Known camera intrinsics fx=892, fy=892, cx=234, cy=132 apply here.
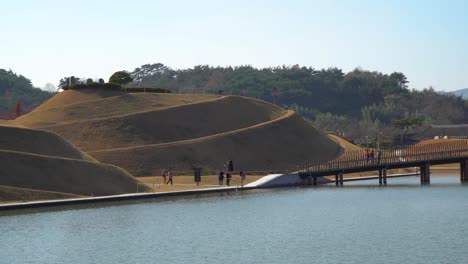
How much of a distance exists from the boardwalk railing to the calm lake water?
64.6 feet

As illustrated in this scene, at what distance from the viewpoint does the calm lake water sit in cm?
4466

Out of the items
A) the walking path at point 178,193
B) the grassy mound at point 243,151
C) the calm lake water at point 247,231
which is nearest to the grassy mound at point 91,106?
the grassy mound at point 243,151

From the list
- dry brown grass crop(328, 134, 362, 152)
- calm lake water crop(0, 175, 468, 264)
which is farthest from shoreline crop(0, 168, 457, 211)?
dry brown grass crop(328, 134, 362, 152)

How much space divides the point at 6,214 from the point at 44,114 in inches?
2762

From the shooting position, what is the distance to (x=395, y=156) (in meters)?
96.8

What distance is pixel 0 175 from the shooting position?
72.0m

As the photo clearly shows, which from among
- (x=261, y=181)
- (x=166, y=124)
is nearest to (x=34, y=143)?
(x=261, y=181)

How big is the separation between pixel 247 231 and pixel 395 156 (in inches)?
1795

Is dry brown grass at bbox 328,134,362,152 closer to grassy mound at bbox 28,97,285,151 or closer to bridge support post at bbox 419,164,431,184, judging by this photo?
grassy mound at bbox 28,97,285,151

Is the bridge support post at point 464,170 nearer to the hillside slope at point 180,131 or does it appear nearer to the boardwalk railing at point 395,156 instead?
the boardwalk railing at point 395,156

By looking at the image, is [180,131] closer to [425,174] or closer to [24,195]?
[425,174]

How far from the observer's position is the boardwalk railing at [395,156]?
97.4 metres

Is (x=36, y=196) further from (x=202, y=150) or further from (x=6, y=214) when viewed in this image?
(x=202, y=150)

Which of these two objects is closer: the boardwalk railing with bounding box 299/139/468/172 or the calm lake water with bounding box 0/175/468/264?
the calm lake water with bounding box 0/175/468/264
